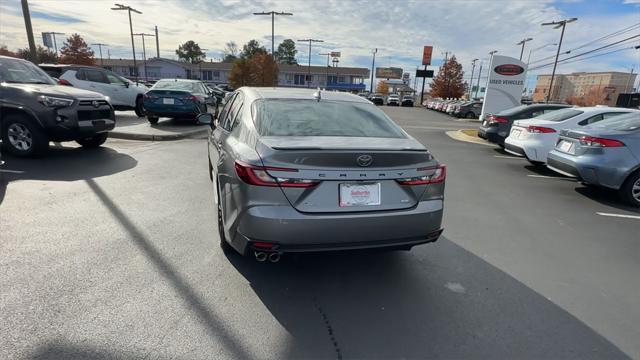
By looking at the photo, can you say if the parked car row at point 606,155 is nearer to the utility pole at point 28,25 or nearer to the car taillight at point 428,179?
the car taillight at point 428,179

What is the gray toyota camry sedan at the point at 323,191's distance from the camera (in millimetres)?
2596

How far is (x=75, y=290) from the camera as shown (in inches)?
113

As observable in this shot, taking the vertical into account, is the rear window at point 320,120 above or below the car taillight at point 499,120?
above

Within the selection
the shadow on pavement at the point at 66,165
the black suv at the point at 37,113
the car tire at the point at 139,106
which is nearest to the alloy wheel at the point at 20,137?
the black suv at the point at 37,113

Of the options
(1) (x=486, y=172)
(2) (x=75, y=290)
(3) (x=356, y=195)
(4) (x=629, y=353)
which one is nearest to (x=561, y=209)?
(1) (x=486, y=172)

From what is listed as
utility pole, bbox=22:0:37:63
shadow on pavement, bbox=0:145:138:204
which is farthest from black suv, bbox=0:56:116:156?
utility pole, bbox=22:0:37:63

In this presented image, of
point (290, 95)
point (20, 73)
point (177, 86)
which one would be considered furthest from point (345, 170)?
point (177, 86)

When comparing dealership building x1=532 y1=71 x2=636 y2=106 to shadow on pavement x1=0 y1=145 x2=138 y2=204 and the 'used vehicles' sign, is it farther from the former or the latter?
shadow on pavement x1=0 y1=145 x2=138 y2=204

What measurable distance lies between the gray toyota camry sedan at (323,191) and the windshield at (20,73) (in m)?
6.59

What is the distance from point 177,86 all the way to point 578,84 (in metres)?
127

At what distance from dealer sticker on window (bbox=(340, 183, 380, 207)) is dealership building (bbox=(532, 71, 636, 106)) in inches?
4182

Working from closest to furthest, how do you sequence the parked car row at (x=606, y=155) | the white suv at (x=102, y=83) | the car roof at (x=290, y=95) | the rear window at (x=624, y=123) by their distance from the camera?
1. the car roof at (x=290, y=95)
2. the parked car row at (x=606, y=155)
3. the rear window at (x=624, y=123)
4. the white suv at (x=102, y=83)

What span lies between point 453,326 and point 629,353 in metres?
1.12

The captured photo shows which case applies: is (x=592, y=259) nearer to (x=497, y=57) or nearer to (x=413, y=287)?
(x=413, y=287)
